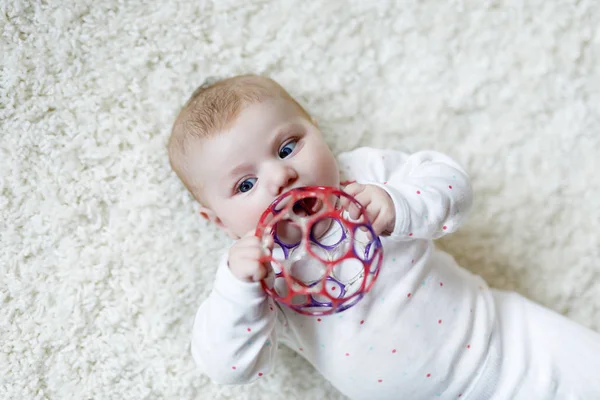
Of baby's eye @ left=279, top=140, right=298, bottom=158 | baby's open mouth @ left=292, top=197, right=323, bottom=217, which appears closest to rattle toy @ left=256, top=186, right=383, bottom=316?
baby's open mouth @ left=292, top=197, right=323, bottom=217

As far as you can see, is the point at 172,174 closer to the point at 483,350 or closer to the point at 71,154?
the point at 71,154

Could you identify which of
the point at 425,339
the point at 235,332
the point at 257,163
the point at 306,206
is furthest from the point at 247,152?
the point at 425,339

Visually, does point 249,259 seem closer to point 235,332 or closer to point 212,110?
point 235,332

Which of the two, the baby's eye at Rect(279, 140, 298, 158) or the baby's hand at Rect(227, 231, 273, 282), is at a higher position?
the baby's eye at Rect(279, 140, 298, 158)

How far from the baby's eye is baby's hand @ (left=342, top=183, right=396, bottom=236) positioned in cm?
14

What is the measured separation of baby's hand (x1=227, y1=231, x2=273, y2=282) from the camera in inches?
35.8

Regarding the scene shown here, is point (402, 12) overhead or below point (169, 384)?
overhead

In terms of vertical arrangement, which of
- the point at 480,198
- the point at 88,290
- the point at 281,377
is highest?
the point at 88,290

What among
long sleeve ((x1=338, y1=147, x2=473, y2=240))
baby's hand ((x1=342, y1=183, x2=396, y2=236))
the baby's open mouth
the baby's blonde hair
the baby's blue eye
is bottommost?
long sleeve ((x1=338, y1=147, x2=473, y2=240))

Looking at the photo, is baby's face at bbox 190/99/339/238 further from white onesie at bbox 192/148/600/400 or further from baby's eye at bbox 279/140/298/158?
white onesie at bbox 192/148/600/400

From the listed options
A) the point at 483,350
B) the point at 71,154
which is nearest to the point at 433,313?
the point at 483,350

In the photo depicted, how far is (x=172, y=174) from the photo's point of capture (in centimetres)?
123

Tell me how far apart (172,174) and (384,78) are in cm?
46

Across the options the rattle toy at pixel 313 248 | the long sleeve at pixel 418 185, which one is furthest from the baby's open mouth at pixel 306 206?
the long sleeve at pixel 418 185
